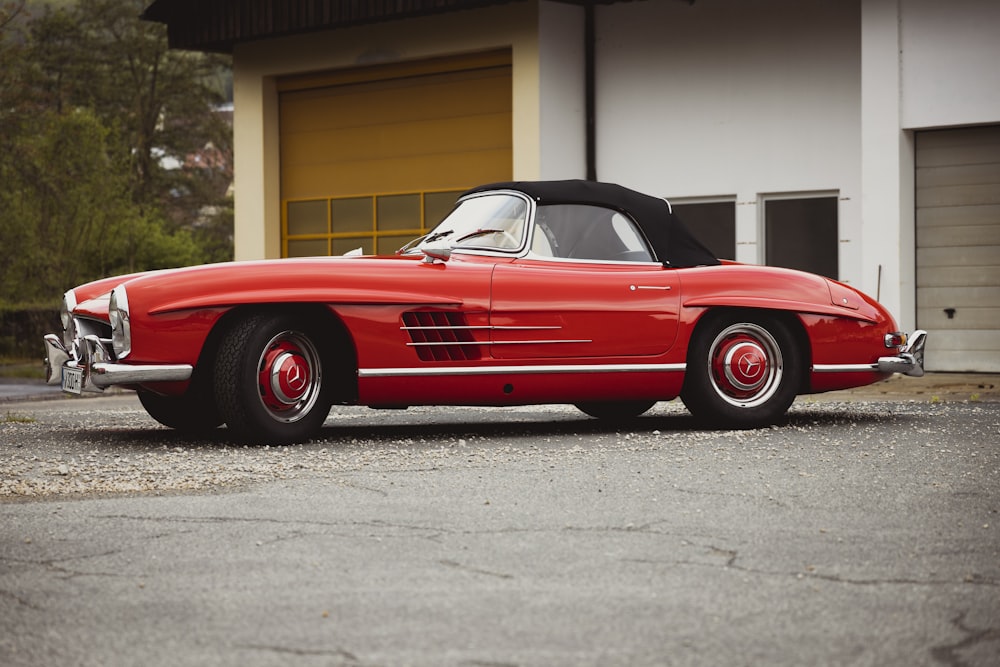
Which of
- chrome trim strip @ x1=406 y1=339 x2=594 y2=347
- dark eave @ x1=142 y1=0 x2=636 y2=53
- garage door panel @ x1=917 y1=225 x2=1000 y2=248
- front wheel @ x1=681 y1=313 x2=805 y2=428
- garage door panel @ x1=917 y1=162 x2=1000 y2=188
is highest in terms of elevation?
dark eave @ x1=142 y1=0 x2=636 y2=53

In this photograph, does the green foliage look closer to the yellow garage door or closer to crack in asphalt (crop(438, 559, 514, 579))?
the yellow garage door

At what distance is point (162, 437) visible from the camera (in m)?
8.33

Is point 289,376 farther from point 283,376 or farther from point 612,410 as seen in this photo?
point 612,410

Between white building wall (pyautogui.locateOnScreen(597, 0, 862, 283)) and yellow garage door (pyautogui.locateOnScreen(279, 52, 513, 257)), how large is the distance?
163 cm

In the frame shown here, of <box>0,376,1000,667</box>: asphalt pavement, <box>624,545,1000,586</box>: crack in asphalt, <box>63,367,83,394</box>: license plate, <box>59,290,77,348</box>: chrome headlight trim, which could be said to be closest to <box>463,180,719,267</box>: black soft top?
<box>0,376,1000,667</box>: asphalt pavement

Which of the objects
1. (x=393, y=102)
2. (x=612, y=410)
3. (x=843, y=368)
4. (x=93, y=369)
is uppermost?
(x=393, y=102)

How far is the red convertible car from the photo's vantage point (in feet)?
24.1

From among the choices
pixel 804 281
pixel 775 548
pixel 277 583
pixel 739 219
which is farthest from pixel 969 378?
pixel 277 583

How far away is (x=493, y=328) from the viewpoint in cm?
788

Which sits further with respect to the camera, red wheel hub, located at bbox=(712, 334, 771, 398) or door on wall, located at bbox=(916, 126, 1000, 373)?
door on wall, located at bbox=(916, 126, 1000, 373)

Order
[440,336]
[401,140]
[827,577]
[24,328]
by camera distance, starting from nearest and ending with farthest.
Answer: [827,577]
[440,336]
[401,140]
[24,328]

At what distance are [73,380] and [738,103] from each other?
1106cm

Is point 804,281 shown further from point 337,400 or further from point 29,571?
point 29,571

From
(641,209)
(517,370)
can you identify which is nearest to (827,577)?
Result: (517,370)
